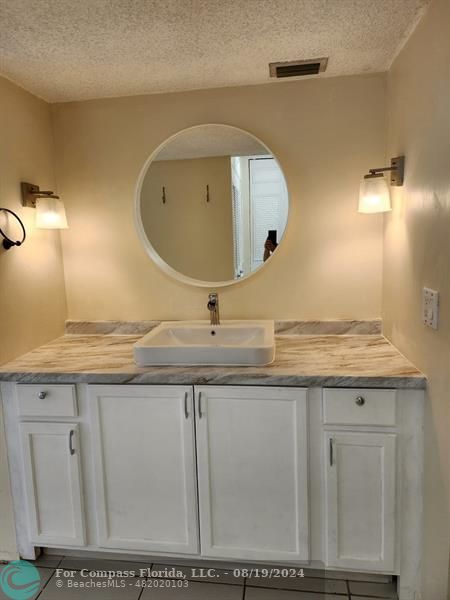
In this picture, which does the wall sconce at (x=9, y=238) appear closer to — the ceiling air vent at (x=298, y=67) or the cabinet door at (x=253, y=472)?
the cabinet door at (x=253, y=472)

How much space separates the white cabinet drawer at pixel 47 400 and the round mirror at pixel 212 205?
2.52 feet

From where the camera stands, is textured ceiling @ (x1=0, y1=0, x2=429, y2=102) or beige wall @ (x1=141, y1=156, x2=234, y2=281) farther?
beige wall @ (x1=141, y1=156, x2=234, y2=281)

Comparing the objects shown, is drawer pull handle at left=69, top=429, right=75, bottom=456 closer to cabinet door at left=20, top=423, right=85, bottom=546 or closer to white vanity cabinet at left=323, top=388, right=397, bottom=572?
cabinet door at left=20, top=423, right=85, bottom=546

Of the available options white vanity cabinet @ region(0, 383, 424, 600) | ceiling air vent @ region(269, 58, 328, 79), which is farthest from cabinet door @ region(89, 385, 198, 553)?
ceiling air vent @ region(269, 58, 328, 79)

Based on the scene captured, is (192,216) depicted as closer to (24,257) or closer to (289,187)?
(289,187)

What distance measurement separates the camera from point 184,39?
1481 mm

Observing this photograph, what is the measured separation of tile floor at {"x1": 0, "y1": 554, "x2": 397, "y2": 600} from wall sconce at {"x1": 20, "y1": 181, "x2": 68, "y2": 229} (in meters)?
1.46

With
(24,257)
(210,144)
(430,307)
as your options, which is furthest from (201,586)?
(210,144)

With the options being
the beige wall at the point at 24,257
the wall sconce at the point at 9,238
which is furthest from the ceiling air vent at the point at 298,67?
the wall sconce at the point at 9,238

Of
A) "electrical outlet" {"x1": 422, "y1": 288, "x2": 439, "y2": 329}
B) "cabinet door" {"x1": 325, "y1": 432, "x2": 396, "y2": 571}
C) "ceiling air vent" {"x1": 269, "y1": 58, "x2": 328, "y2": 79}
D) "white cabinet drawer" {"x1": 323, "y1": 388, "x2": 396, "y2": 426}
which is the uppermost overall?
"ceiling air vent" {"x1": 269, "y1": 58, "x2": 328, "y2": 79}

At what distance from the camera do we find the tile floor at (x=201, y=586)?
157 cm

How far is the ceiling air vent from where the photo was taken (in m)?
1.69

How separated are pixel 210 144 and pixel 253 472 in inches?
56.8

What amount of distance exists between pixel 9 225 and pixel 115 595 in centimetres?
153
